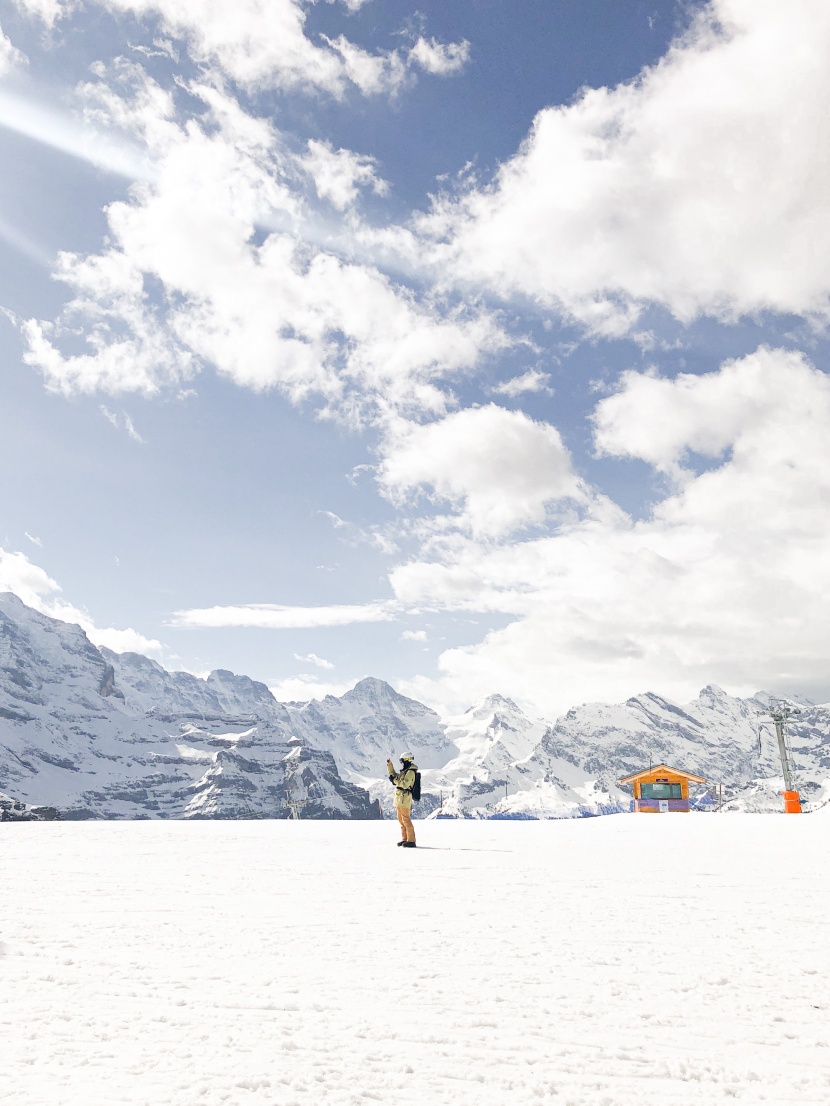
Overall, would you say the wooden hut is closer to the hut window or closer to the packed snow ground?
the hut window

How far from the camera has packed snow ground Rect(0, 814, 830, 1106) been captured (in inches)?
148

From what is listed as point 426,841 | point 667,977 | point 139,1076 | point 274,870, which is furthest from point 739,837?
point 139,1076

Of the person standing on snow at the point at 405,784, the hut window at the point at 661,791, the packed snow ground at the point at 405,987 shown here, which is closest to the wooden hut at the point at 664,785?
the hut window at the point at 661,791

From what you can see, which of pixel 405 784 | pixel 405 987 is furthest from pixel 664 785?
pixel 405 987

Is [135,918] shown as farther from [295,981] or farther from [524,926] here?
[524,926]

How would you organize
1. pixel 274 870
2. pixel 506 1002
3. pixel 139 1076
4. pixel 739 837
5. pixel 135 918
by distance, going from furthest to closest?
pixel 739 837 < pixel 274 870 < pixel 135 918 < pixel 506 1002 < pixel 139 1076

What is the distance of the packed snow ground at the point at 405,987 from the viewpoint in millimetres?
3762

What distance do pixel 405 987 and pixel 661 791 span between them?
6684cm

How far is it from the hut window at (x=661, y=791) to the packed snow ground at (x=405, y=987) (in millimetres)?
58809

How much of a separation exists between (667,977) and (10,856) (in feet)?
33.7

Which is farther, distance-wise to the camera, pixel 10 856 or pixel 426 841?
pixel 426 841

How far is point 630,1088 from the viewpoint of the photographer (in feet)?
12.5

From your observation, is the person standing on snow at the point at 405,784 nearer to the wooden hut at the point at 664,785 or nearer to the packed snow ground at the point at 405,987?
the packed snow ground at the point at 405,987

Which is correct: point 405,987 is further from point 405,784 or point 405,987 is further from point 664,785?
point 664,785
